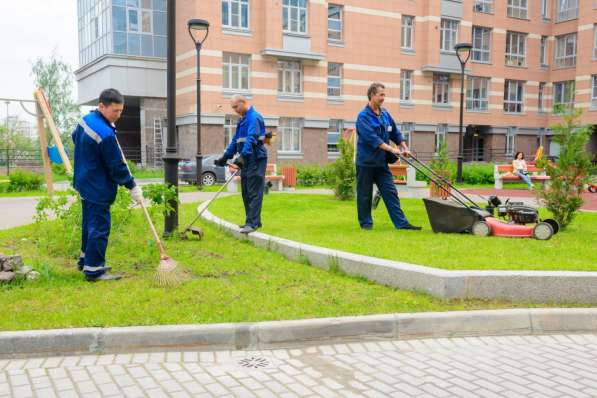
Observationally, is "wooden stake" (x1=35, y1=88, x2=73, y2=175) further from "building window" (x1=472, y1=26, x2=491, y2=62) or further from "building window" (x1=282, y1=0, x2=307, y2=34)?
"building window" (x1=472, y1=26, x2=491, y2=62)

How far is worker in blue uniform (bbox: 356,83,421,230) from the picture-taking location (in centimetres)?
812

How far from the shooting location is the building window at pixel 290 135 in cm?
3203

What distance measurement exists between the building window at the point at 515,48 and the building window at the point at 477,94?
2808mm

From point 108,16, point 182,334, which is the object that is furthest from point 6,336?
point 108,16

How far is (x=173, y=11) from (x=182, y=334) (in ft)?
17.8

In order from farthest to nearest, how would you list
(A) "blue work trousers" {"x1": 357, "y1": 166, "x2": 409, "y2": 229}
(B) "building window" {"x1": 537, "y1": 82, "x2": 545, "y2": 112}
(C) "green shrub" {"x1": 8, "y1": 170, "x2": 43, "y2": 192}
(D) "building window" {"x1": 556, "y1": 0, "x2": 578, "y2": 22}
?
(B) "building window" {"x1": 537, "y1": 82, "x2": 545, "y2": 112} < (D) "building window" {"x1": 556, "y1": 0, "x2": 578, "y2": 22} < (C) "green shrub" {"x1": 8, "y1": 170, "x2": 43, "y2": 192} < (A) "blue work trousers" {"x1": 357, "y1": 166, "x2": 409, "y2": 229}

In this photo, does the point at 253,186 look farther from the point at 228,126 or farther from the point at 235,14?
the point at 235,14

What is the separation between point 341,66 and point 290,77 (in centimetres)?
352

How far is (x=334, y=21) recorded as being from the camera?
33.2 metres

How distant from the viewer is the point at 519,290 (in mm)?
5078

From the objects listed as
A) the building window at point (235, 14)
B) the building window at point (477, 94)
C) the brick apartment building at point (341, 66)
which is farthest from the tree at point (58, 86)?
the building window at point (477, 94)

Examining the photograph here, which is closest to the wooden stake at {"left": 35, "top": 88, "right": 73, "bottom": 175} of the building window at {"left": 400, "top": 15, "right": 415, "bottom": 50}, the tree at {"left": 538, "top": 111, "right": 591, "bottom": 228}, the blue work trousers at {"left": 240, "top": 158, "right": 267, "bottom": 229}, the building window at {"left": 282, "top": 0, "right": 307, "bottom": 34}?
the blue work trousers at {"left": 240, "top": 158, "right": 267, "bottom": 229}

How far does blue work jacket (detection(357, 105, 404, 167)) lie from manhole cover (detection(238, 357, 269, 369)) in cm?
452

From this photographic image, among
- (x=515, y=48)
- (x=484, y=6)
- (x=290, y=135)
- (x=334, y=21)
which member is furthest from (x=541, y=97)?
(x=290, y=135)
